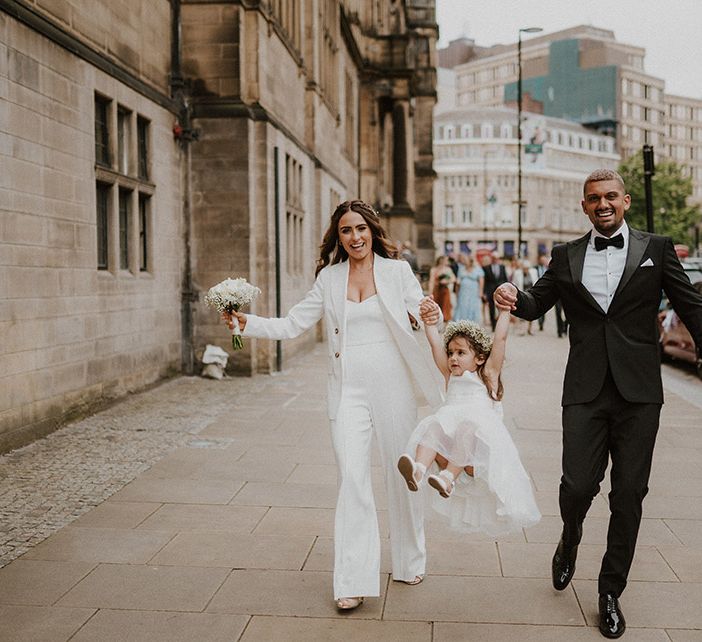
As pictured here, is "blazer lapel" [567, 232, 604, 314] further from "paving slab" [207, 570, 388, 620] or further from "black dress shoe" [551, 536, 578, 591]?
"paving slab" [207, 570, 388, 620]

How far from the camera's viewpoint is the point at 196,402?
40.5 feet

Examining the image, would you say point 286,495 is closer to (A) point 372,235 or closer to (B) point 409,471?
(A) point 372,235

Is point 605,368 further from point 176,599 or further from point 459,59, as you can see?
point 459,59

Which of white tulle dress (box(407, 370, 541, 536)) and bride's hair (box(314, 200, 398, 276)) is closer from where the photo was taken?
white tulle dress (box(407, 370, 541, 536))

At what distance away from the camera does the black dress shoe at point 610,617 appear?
451 centimetres

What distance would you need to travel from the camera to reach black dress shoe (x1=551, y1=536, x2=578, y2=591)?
5082mm

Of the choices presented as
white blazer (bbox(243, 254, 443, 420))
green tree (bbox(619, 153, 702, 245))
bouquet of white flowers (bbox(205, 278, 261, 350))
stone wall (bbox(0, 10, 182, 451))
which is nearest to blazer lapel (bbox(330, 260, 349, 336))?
white blazer (bbox(243, 254, 443, 420))

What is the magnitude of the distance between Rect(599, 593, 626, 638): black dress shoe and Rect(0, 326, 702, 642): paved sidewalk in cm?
7

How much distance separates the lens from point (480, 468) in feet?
16.0

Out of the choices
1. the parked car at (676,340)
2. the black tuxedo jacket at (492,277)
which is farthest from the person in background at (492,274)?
the parked car at (676,340)

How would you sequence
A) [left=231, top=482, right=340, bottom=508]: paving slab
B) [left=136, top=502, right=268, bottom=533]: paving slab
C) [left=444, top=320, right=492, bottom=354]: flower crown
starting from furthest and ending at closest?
[left=231, top=482, right=340, bottom=508]: paving slab
[left=136, top=502, right=268, bottom=533]: paving slab
[left=444, top=320, right=492, bottom=354]: flower crown

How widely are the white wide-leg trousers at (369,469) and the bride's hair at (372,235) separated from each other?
1.64 feet

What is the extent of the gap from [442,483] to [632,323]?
3.78 feet

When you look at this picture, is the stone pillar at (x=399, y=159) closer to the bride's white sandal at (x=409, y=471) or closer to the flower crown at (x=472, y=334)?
the flower crown at (x=472, y=334)
